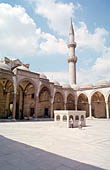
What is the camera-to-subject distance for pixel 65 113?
43.1 ft

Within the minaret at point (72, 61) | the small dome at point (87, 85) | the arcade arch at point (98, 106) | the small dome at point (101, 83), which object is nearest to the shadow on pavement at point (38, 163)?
the small dome at point (101, 83)

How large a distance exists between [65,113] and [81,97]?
2083 cm

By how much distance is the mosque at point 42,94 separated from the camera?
22.1 m

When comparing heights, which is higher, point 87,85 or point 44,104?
point 87,85

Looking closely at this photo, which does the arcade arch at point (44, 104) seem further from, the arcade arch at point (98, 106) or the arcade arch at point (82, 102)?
the arcade arch at point (98, 106)

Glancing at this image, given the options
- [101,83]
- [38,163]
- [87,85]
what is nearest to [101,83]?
[101,83]

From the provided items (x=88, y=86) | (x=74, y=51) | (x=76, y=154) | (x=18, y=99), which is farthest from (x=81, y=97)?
(x=76, y=154)

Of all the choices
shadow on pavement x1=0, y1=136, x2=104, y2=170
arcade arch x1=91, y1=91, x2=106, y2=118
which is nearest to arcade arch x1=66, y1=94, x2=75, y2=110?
arcade arch x1=91, y1=91, x2=106, y2=118

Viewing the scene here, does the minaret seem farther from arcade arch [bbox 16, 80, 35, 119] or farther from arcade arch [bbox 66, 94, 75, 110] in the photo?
arcade arch [bbox 16, 80, 35, 119]

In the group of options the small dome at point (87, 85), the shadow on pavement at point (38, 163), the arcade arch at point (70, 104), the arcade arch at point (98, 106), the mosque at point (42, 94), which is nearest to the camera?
the shadow on pavement at point (38, 163)

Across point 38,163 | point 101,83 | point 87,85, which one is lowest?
point 38,163

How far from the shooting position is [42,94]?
29750 mm

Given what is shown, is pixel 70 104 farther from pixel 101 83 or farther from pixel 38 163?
pixel 38 163

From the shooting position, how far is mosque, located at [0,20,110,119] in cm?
2209
